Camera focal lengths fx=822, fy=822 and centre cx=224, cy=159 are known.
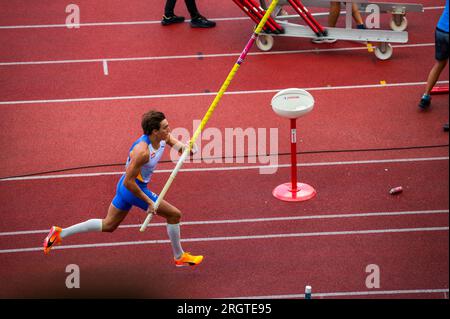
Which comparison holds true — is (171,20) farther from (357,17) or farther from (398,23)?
(398,23)

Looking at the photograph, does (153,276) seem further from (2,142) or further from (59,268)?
(2,142)

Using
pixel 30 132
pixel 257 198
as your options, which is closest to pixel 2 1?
pixel 30 132

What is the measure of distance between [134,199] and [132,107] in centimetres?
345

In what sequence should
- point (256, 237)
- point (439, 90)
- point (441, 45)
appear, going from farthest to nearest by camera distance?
1. point (439, 90)
2. point (441, 45)
3. point (256, 237)

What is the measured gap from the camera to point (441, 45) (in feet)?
31.0

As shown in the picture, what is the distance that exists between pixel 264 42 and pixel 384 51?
66.6 inches

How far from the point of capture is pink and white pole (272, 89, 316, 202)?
8.21 m

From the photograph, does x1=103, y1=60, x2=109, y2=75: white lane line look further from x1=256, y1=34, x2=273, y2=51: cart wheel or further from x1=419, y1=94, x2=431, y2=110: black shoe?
x1=419, y1=94, x2=431, y2=110: black shoe

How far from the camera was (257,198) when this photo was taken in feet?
28.8

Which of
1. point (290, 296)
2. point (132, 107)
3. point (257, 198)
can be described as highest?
point (132, 107)

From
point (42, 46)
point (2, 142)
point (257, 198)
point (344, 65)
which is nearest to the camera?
point (257, 198)

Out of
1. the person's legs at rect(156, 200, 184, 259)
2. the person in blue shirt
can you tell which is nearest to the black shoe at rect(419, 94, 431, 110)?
the person in blue shirt

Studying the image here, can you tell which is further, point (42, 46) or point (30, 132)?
point (42, 46)

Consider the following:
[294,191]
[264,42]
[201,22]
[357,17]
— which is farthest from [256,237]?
[201,22]
